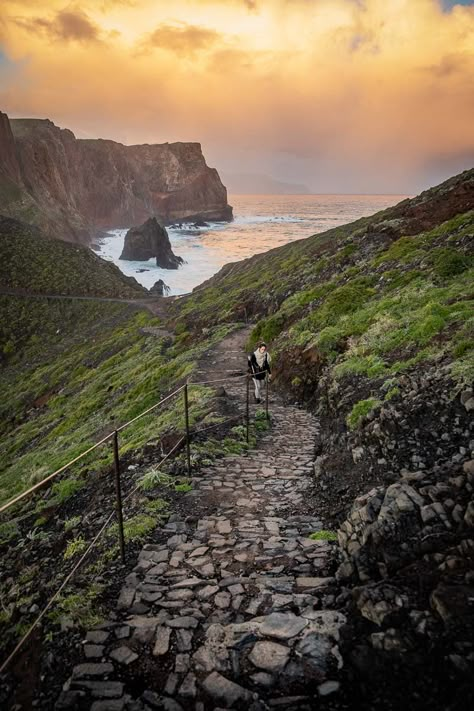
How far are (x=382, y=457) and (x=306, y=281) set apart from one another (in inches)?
831

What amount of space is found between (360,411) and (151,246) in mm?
107467

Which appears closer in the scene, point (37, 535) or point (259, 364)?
point (37, 535)

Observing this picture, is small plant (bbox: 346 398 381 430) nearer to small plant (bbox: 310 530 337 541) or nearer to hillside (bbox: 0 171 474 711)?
hillside (bbox: 0 171 474 711)

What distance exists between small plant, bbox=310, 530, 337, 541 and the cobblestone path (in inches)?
4.9

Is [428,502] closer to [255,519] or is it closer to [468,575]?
[468,575]

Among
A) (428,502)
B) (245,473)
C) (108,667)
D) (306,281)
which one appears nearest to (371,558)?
(428,502)

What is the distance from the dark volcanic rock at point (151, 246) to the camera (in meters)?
105

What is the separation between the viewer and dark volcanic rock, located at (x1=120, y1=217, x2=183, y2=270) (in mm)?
105188

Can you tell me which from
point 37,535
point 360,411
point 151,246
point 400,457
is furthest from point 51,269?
point 400,457

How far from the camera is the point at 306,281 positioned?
27.4 m

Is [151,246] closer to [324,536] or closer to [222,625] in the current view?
[324,536]

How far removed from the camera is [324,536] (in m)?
6.50

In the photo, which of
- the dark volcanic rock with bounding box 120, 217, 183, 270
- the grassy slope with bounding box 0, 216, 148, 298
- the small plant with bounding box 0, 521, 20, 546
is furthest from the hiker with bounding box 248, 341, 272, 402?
the dark volcanic rock with bounding box 120, 217, 183, 270

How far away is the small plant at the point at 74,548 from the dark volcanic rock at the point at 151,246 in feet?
330
